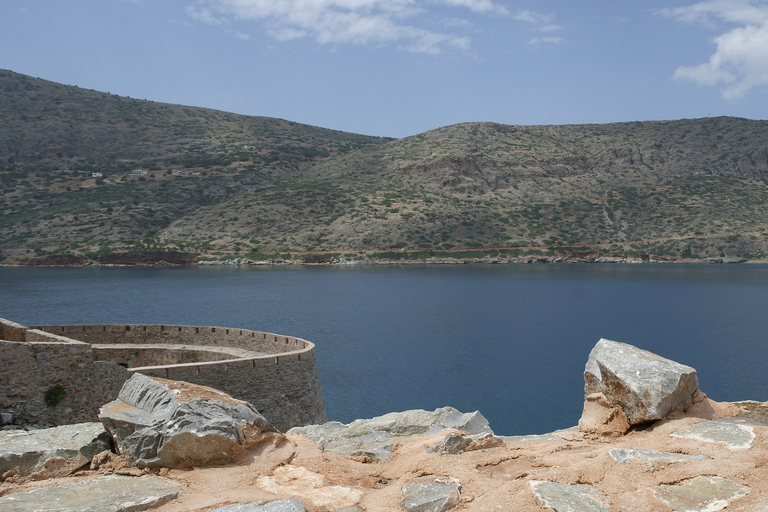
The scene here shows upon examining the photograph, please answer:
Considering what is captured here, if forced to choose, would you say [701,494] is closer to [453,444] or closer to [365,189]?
[453,444]

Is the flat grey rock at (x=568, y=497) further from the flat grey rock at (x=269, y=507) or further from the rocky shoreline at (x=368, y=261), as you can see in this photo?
the rocky shoreline at (x=368, y=261)

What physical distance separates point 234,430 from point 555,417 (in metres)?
21.5

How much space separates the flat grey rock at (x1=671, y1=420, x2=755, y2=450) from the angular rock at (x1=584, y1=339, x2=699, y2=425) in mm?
484

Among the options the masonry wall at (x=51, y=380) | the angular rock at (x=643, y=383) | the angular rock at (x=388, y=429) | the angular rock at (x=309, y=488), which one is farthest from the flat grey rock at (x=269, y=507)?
the masonry wall at (x=51, y=380)

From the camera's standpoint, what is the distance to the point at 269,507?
6.70m

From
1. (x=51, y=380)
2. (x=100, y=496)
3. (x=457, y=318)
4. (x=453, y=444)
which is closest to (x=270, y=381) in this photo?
(x=51, y=380)

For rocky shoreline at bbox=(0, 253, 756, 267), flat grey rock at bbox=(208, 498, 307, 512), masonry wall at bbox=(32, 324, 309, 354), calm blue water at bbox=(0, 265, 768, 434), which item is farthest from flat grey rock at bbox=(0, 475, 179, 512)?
rocky shoreline at bbox=(0, 253, 756, 267)

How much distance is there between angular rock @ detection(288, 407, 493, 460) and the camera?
10.3 metres

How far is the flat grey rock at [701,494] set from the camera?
245 inches

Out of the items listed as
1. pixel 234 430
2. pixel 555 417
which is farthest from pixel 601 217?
pixel 234 430

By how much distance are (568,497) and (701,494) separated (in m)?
1.37

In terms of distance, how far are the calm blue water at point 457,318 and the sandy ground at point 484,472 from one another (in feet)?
55.0

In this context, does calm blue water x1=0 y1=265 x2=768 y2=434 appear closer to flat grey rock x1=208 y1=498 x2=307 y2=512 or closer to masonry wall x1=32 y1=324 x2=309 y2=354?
masonry wall x1=32 y1=324 x2=309 y2=354

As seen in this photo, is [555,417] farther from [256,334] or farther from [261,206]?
[261,206]
